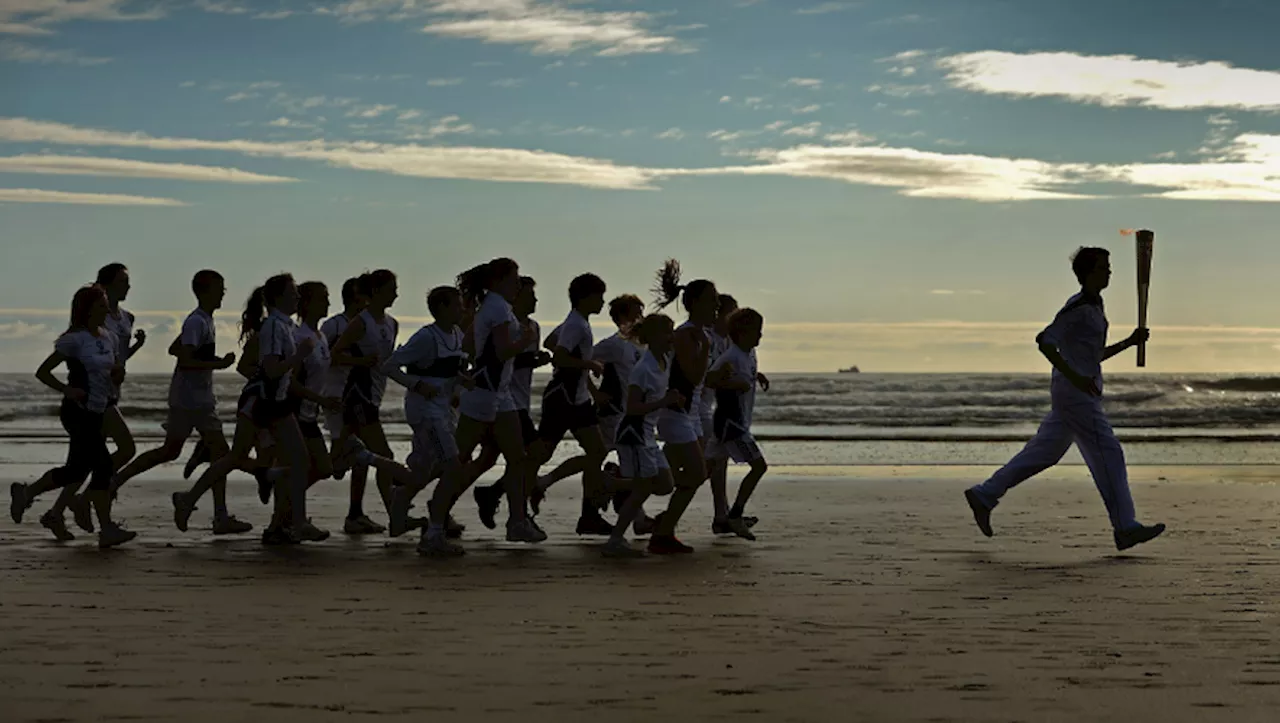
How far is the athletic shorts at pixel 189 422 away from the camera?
10.8m

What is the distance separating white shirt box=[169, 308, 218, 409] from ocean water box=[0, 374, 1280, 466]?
1119cm

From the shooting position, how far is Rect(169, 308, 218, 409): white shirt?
10.4m

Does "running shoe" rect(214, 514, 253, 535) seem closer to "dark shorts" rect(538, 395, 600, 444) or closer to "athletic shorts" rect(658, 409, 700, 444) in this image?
"dark shorts" rect(538, 395, 600, 444)

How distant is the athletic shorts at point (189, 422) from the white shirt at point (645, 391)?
2982 millimetres

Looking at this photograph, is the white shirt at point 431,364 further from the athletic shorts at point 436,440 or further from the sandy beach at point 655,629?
the sandy beach at point 655,629

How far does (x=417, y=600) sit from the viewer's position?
24.4 feet

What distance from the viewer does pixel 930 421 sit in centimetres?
3956

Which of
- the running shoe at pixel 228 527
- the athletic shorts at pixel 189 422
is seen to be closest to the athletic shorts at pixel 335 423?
the athletic shorts at pixel 189 422

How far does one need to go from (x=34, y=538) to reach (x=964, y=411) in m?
36.9

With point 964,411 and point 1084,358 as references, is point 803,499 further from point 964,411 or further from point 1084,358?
point 964,411

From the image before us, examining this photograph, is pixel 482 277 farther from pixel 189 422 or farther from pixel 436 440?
pixel 189 422

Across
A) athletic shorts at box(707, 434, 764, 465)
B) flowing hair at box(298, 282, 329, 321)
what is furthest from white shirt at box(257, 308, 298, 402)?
athletic shorts at box(707, 434, 764, 465)

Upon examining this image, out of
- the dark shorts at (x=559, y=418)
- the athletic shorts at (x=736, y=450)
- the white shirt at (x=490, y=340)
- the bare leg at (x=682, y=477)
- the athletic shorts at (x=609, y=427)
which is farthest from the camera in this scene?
the athletic shorts at (x=609, y=427)

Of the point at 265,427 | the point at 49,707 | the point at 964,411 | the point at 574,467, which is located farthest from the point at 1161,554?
the point at 964,411
